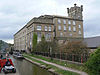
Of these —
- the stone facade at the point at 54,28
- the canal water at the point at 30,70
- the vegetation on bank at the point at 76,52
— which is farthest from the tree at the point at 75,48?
the stone facade at the point at 54,28

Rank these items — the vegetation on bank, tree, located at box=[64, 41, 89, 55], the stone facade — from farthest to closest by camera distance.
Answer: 1. the stone facade
2. tree, located at box=[64, 41, 89, 55]
3. the vegetation on bank

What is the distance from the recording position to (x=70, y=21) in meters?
57.8

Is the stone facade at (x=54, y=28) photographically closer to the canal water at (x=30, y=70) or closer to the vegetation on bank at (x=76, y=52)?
the vegetation on bank at (x=76, y=52)

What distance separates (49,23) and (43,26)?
132 inches

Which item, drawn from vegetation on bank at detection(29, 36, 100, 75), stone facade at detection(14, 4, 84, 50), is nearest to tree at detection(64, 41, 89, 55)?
vegetation on bank at detection(29, 36, 100, 75)

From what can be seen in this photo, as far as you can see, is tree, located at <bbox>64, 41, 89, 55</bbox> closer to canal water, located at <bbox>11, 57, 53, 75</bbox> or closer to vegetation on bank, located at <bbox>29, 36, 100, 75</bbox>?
vegetation on bank, located at <bbox>29, 36, 100, 75</bbox>

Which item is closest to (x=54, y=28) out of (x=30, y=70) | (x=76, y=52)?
(x=76, y=52)

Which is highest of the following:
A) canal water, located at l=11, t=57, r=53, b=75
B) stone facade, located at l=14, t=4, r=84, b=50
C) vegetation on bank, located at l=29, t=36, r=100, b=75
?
stone facade, located at l=14, t=4, r=84, b=50

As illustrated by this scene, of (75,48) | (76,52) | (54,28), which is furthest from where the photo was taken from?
(54,28)

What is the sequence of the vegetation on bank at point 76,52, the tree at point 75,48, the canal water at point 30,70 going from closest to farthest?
A: the vegetation on bank at point 76,52, the canal water at point 30,70, the tree at point 75,48

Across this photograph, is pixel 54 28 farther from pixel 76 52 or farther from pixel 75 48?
pixel 76 52

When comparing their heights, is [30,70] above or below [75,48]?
below

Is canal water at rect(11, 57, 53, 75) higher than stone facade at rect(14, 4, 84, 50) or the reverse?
the reverse

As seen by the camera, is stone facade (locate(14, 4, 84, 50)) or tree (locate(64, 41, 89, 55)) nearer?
tree (locate(64, 41, 89, 55))
